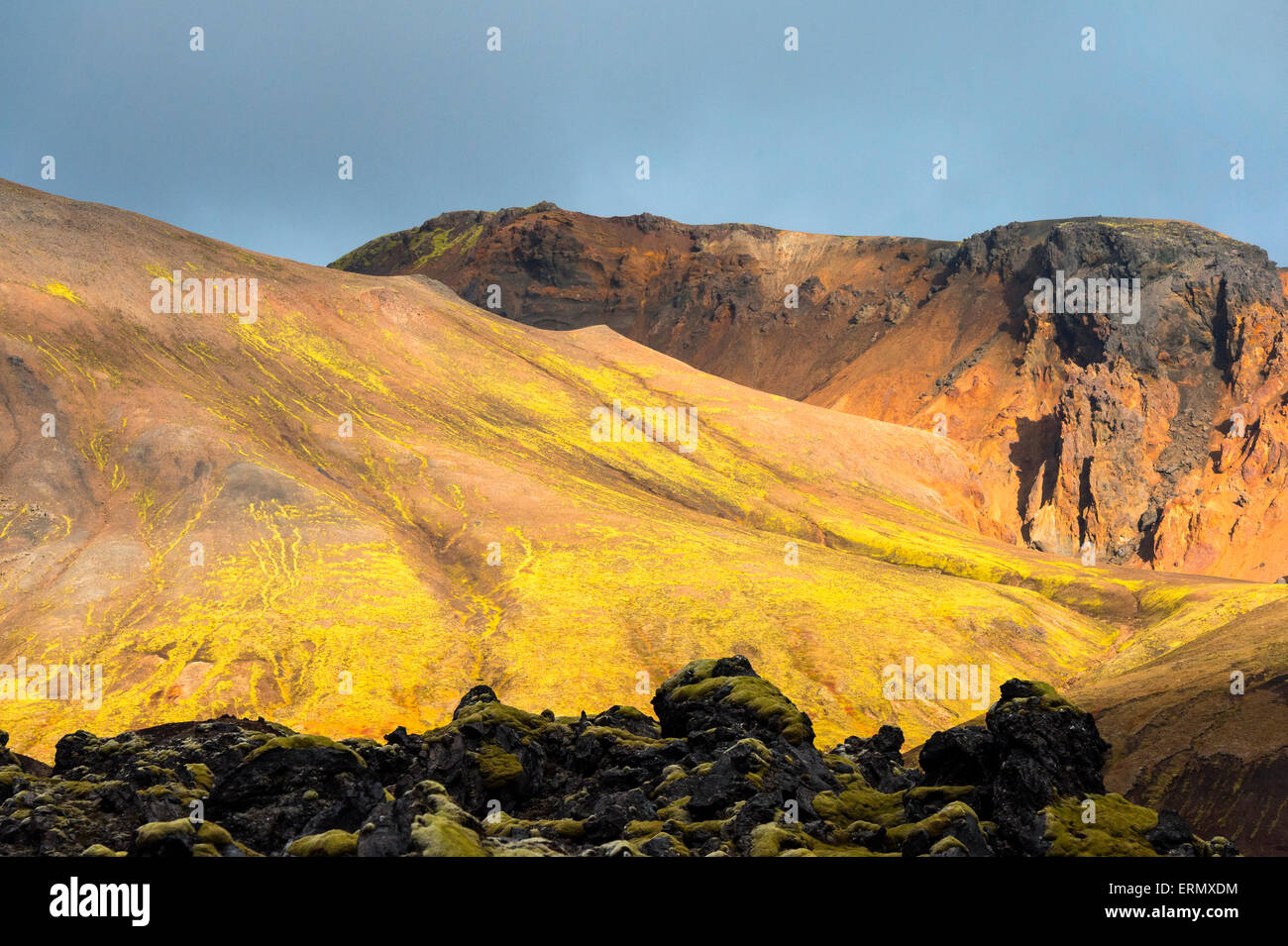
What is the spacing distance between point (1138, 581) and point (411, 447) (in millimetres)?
128119

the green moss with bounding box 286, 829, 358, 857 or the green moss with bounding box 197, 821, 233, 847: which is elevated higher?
the green moss with bounding box 286, 829, 358, 857

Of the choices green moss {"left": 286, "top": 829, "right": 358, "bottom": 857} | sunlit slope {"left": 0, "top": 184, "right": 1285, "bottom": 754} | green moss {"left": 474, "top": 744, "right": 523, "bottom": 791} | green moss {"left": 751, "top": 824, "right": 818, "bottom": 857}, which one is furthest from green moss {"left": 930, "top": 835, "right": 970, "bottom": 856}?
sunlit slope {"left": 0, "top": 184, "right": 1285, "bottom": 754}

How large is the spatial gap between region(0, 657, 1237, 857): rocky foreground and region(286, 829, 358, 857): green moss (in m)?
0.09

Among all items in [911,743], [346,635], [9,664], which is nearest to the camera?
[911,743]

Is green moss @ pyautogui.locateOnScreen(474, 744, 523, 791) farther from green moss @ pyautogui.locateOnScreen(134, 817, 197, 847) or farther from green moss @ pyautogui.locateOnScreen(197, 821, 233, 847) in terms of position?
green moss @ pyautogui.locateOnScreen(134, 817, 197, 847)

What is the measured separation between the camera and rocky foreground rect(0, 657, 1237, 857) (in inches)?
1443

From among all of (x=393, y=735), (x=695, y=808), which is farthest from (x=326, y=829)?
(x=393, y=735)

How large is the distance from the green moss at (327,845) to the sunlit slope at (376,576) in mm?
74593

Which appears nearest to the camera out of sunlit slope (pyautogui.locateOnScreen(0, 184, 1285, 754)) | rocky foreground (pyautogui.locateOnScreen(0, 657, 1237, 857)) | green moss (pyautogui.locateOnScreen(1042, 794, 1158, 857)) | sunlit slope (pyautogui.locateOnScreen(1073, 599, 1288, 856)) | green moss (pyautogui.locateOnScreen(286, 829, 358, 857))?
green moss (pyautogui.locateOnScreen(286, 829, 358, 857))

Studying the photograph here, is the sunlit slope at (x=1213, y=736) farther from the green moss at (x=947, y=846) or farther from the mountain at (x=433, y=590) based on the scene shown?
the green moss at (x=947, y=846)

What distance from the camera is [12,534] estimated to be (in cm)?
14075

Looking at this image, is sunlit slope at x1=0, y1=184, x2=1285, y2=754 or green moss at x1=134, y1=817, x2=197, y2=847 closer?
green moss at x1=134, y1=817, x2=197, y2=847

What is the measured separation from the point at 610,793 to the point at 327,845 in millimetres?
13853
